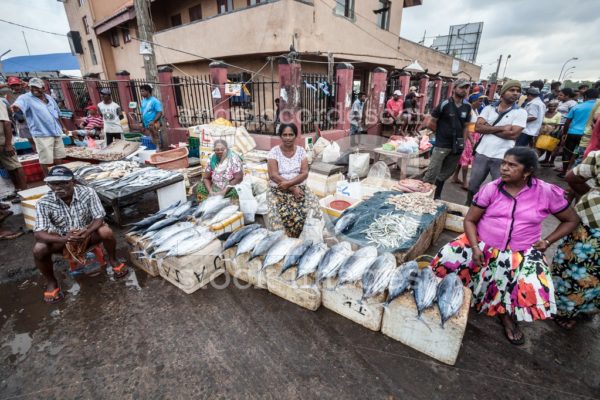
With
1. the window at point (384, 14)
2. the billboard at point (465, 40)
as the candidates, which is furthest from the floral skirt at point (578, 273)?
the billboard at point (465, 40)

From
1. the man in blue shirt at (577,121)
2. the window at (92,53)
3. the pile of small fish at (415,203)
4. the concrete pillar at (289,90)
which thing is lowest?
the pile of small fish at (415,203)

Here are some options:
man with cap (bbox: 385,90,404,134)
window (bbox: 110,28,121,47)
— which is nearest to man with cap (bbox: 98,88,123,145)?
man with cap (bbox: 385,90,404,134)

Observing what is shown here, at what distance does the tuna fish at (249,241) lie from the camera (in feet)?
9.74

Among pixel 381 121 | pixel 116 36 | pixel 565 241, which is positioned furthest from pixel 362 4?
pixel 116 36

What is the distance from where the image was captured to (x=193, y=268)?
3031 mm

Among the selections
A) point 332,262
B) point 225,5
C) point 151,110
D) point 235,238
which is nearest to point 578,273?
point 332,262

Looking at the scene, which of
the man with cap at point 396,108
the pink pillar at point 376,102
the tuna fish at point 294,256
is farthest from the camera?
the pink pillar at point 376,102

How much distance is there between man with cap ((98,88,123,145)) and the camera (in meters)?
7.84

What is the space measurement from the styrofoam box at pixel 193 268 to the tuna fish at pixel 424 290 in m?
2.16

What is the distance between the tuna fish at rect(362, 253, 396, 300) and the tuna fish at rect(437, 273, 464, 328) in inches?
16.3

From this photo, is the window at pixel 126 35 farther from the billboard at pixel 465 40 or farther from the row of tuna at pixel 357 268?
the billboard at pixel 465 40

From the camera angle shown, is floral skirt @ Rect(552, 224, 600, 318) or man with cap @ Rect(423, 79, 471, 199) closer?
floral skirt @ Rect(552, 224, 600, 318)

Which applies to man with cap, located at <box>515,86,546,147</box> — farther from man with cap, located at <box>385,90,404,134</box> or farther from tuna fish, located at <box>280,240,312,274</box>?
tuna fish, located at <box>280,240,312,274</box>

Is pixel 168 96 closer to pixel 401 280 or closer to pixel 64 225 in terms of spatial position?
pixel 64 225
